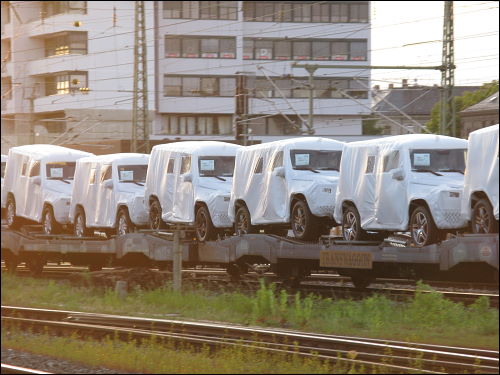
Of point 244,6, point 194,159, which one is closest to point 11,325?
point 194,159

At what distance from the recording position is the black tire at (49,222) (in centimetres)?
2812

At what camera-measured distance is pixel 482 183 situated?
51.2 ft

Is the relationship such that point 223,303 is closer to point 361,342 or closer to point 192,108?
point 361,342

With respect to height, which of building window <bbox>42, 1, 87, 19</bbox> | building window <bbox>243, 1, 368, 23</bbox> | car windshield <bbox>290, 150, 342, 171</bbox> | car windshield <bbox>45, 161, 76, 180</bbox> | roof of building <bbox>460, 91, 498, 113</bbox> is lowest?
car windshield <bbox>45, 161, 76, 180</bbox>

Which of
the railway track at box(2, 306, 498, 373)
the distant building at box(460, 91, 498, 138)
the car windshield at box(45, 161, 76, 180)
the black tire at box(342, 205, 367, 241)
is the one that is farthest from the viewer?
the distant building at box(460, 91, 498, 138)

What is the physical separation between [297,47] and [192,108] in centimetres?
1078

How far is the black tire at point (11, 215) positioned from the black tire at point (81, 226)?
225cm

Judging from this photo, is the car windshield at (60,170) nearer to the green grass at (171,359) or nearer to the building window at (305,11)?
the green grass at (171,359)

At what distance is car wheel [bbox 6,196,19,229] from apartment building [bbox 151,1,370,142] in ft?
168

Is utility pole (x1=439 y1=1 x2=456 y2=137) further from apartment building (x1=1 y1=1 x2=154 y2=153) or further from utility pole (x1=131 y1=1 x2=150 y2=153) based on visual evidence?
apartment building (x1=1 y1=1 x2=154 y2=153)

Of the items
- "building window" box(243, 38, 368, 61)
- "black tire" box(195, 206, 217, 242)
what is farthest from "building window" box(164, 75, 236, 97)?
"black tire" box(195, 206, 217, 242)

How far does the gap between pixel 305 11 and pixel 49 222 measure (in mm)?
62931

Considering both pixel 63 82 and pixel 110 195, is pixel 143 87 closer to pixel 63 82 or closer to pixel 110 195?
pixel 110 195

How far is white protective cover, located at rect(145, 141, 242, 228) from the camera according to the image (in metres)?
23.0
